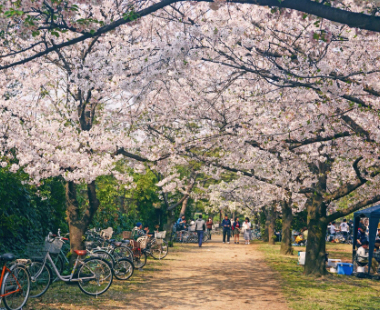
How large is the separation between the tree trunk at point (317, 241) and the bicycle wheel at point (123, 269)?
19.0 ft

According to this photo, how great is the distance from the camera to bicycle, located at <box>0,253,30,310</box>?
751 centimetres

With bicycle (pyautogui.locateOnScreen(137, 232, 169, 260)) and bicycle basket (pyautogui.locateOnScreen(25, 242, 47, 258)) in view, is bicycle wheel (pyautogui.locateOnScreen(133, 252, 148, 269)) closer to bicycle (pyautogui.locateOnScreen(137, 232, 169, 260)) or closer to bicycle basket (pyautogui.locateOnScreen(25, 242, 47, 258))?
bicycle (pyautogui.locateOnScreen(137, 232, 169, 260))

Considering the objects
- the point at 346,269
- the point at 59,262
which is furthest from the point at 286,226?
the point at 59,262

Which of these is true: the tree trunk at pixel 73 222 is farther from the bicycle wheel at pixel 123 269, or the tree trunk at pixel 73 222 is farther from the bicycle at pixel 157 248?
the bicycle at pixel 157 248

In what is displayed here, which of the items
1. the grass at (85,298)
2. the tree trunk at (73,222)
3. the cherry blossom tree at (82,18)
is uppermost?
the cherry blossom tree at (82,18)

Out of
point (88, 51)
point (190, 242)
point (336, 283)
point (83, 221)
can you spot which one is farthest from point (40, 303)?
point (190, 242)

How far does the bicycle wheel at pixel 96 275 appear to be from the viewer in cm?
945

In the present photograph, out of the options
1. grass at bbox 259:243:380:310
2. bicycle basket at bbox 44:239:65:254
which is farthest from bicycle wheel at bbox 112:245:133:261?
grass at bbox 259:243:380:310

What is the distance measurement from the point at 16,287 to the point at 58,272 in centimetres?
145

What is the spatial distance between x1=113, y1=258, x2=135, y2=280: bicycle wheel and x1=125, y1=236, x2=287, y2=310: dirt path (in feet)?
1.76

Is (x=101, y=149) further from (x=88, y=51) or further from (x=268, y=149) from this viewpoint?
(x=268, y=149)

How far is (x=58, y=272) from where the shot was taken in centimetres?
926

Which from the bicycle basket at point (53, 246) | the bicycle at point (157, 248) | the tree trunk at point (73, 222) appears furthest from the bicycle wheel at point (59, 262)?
the bicycle at point (157, 248)

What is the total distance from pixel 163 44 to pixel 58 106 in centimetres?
542
